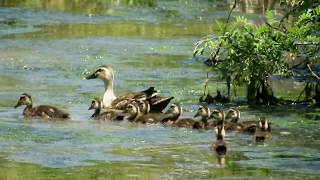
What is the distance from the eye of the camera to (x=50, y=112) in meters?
15.4

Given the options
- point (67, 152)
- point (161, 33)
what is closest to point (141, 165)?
point (67, 152)

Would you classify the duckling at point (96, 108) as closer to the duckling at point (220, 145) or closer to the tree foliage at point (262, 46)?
the tree foliage at point (262, 46)

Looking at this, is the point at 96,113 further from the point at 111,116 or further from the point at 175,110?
the point at 175,110

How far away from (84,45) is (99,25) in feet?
15.3

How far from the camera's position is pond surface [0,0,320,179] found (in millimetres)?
11828

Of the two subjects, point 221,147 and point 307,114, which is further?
point 307,114

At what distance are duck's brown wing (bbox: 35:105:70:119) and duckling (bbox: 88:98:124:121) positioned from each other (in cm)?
52

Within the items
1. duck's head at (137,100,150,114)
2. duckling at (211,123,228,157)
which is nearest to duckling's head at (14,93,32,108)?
duck's head at (137,100,150,114)

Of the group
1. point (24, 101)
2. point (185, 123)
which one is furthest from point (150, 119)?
point (24, 101)

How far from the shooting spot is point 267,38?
16.2 metres

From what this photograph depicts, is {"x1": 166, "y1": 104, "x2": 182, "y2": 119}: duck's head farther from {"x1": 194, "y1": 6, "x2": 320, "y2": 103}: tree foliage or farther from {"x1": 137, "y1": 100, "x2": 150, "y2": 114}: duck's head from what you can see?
{"x1": 194, "y1": 6, "x2": 320, "y2": 103}: tree foliage

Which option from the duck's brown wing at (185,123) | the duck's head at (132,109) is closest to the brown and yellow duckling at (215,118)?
the duck's brown wing at (185,123)

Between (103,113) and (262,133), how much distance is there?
9.44ft

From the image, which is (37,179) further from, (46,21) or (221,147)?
(46,21)
